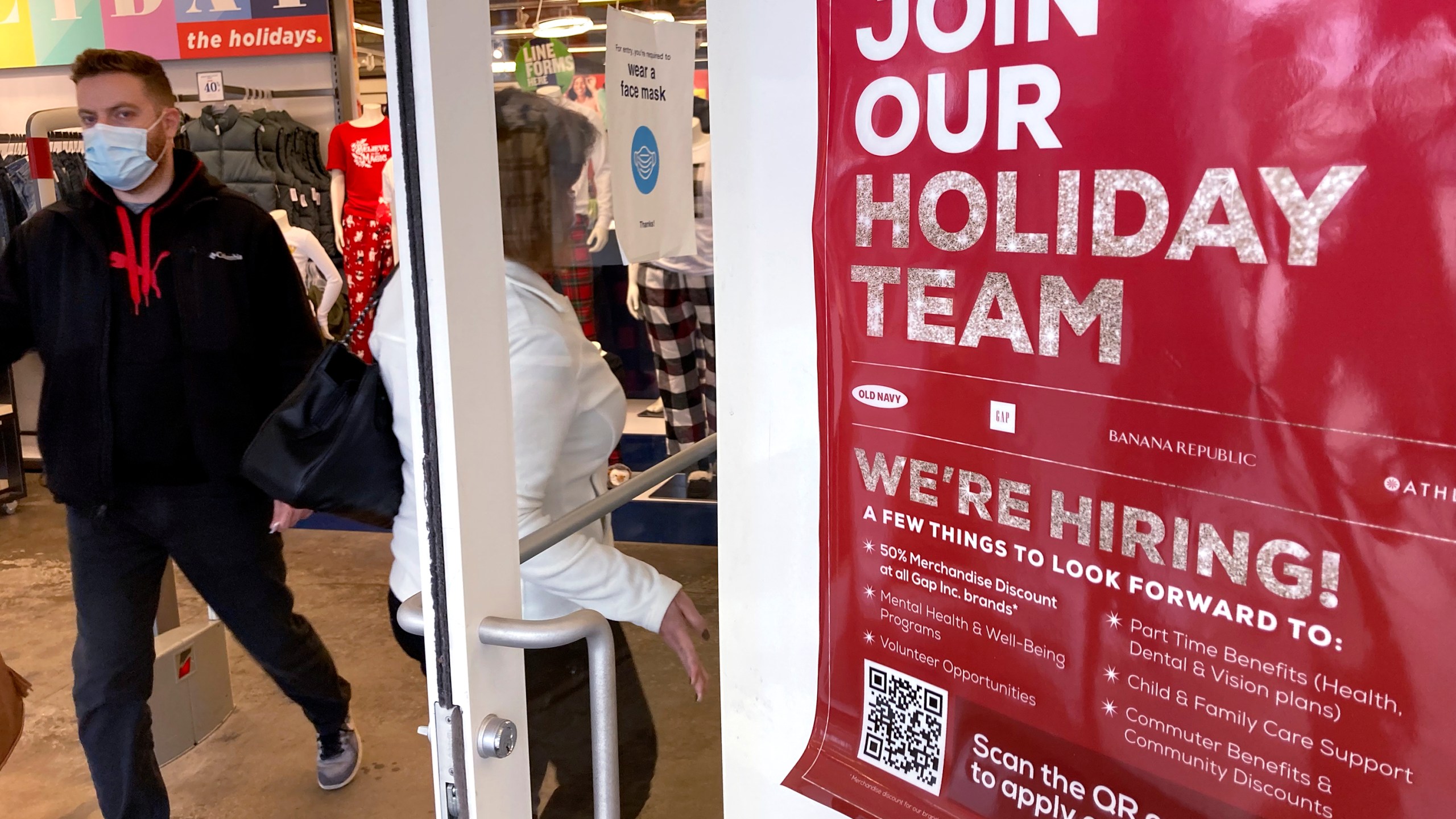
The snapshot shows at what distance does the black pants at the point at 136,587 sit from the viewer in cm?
229

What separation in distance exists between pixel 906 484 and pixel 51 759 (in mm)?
3248

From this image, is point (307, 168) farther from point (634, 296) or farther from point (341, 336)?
point (634, 296)

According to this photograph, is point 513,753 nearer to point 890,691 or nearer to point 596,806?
point 596,806

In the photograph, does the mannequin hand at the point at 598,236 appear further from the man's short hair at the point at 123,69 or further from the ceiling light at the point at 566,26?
the man's short hair at the point at 123,69

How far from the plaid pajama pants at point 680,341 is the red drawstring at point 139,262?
174 cm

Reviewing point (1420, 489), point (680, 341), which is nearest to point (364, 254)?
point (680, 341)

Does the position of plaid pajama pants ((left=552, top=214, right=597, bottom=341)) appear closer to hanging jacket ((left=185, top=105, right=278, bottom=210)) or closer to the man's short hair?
the man's short hair

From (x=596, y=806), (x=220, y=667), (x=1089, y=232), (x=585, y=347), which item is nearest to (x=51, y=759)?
(x=220, y=667)

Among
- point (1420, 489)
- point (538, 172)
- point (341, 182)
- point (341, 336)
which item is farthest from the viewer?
point (341, 182)

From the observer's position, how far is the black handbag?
54.1 inches

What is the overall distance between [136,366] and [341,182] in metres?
3.10

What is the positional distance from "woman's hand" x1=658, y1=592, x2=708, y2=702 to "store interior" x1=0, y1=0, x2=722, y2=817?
0.45m

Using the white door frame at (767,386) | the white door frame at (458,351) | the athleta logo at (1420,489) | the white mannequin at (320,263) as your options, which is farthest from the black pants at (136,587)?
the white mannequin at (320,263)

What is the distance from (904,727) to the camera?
0.79 metres
